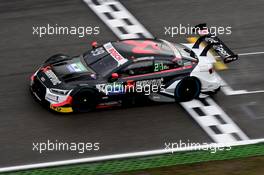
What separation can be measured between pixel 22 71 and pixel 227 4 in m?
7.01

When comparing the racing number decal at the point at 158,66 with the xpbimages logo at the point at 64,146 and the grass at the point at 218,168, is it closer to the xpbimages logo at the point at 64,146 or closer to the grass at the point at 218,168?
the xpbimages logo at the point at 64,146

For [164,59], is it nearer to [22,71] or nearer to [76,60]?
→ [76,60]

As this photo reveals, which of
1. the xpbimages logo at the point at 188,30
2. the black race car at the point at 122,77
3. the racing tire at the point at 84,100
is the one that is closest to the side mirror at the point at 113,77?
the black race car at the point at 122,77

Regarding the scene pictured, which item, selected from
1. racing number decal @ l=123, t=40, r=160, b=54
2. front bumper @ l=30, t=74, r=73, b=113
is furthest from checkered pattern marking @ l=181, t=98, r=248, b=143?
front bumper @ l=30, t=74, r=73, b=113

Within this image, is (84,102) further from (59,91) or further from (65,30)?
(65,30)

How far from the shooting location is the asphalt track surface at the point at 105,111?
14.5 meters

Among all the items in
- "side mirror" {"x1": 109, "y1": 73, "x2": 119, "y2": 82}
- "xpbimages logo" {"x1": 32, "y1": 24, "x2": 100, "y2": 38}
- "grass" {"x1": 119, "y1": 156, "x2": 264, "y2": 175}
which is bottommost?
"grass" {"x1": 119, "y1": 156, "x2": 264, "y2": 175}

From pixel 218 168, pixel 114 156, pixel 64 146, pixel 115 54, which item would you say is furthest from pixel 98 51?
pixel 218 168

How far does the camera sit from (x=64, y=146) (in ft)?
46.8

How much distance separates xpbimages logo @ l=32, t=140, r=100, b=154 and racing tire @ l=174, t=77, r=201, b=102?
8.13 feet

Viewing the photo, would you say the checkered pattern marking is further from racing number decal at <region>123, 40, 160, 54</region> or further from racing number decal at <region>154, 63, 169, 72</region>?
racing number decal at <region>123, 40, 160, 54</region>

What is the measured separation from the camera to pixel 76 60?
15.8 m

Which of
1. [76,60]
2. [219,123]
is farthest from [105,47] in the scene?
[219,123]

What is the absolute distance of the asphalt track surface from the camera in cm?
1451
